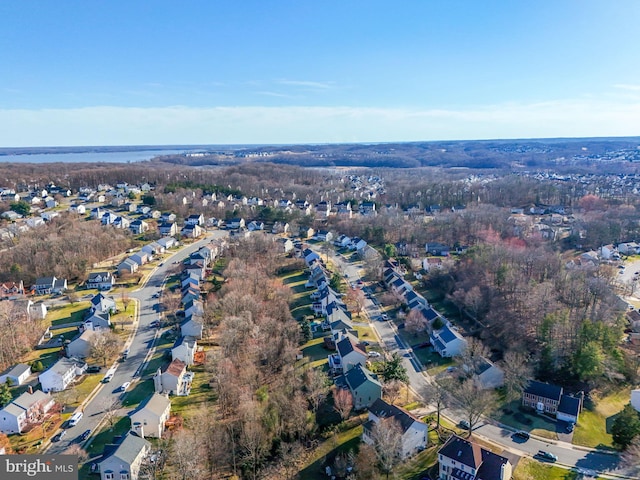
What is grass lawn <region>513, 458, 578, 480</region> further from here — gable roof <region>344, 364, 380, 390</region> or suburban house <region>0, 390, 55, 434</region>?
suburban house <region>0, 390, 55, 434</region>

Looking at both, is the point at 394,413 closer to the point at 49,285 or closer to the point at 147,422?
the point at 147,422

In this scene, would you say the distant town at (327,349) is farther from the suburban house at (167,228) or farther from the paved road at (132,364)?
the suburban house at (167,228)

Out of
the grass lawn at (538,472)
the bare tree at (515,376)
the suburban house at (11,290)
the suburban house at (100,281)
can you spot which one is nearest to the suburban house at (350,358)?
the bare tree at (515,376)

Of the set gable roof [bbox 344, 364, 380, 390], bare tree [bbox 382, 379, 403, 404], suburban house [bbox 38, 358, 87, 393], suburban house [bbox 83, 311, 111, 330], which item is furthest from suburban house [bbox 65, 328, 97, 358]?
bare tree [bbox 382, 379, 403, 404]

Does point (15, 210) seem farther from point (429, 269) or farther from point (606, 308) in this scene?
point (606, 308)

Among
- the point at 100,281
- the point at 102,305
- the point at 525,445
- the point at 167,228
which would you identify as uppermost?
the point at 167,228

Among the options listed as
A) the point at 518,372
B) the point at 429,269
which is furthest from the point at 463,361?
the point at 429,269

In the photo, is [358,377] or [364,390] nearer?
[364,390]

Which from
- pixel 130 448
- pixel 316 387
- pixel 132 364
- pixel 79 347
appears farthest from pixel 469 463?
pixel 79 347
